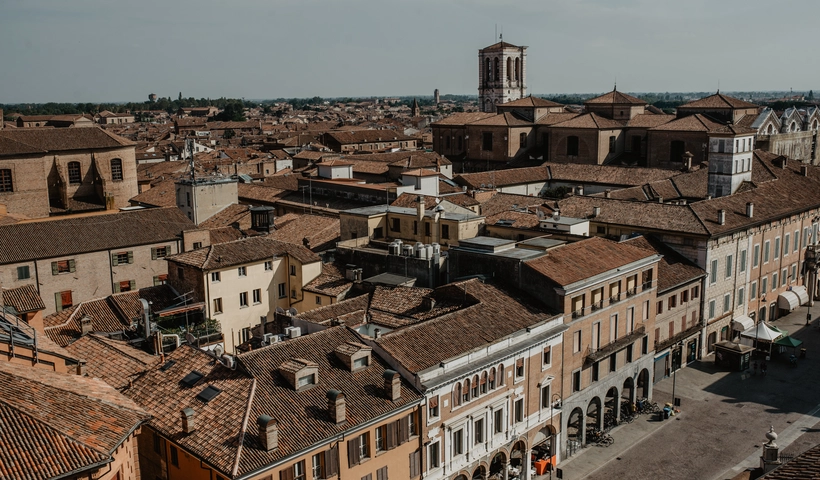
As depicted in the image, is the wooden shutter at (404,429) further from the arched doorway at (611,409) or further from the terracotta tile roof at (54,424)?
the arched doorway at (611,409)

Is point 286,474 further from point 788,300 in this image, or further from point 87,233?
point 788,300

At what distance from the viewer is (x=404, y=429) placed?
2364 centimetres

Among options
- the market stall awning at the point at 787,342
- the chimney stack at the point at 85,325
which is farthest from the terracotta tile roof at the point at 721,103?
the chimney stack at the point at 85,325

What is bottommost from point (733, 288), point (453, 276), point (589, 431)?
point (589, 431)

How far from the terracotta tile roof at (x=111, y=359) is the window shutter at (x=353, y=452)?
25.3ft

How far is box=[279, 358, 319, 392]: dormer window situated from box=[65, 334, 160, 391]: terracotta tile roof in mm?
5542

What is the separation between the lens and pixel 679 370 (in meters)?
40.2

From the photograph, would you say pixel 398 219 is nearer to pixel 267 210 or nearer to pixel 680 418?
pixel 267 210

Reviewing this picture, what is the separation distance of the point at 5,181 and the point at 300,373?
125ft

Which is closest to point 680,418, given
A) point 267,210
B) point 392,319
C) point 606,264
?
point 606,264

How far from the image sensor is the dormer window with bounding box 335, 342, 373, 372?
2388cm

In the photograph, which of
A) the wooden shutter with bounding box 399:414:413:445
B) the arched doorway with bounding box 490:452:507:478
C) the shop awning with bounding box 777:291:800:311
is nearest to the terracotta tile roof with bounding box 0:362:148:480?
the wooden shutter with bounding box 399:414:413:445

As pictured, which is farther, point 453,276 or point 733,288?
point 733,288

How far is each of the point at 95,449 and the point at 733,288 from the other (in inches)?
1504
